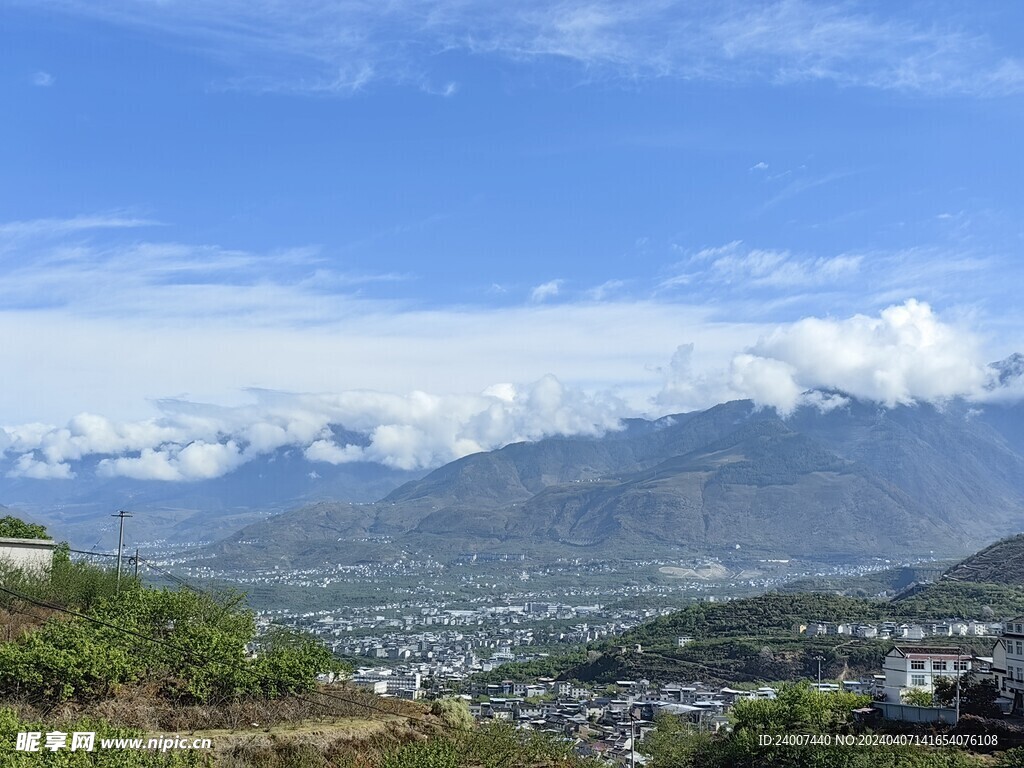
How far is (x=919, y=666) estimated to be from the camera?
155 ft

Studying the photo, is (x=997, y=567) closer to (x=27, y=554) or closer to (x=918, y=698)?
(x=918, y=698)

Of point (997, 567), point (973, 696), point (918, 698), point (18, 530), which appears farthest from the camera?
point (997, 567)

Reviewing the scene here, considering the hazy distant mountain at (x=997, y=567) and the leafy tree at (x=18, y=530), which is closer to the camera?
the leafy tree at (x=18, y=530)

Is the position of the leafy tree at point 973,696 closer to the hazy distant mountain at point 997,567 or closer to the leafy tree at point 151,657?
the leafy tree at point 151,657

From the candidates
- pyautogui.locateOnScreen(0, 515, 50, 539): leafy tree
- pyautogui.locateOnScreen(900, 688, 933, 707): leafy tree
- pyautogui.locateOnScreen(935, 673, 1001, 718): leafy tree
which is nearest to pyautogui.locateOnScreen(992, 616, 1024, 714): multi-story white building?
pyautogui.locateOnScreen(935, 673, 1001, 718): leafy tree

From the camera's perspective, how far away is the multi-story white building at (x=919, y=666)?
153 ft

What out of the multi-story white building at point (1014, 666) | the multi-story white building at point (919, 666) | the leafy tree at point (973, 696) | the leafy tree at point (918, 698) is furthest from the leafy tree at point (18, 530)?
the multi-story white building at point (1014, 666)

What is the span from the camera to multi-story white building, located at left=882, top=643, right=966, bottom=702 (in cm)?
4659

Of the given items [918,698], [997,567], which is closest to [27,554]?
[918,698]

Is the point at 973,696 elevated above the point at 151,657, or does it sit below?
below

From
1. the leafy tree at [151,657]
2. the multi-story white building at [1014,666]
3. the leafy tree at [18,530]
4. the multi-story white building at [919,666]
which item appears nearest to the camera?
the leafy tree at [151,657]

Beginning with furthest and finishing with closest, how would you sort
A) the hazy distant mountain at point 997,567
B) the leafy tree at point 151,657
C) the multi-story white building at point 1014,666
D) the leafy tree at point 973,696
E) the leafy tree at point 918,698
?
the hazy distant mountain at point 997,567
the multi-story white building at point 1014,666
the leafy tree at point 918,698
the leafy tree at point 973,696
the leafy tree at point 151,657

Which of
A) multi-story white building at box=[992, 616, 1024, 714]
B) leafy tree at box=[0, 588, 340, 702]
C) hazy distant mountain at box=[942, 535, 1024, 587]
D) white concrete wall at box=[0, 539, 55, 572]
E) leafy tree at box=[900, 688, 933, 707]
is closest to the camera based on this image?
leafy tree at box=[0, 588, 340, 702]

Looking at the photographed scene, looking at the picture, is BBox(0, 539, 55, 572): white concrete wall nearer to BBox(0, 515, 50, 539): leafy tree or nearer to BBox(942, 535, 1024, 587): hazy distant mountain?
BBox(0, 515, 50, 539): leafy tree
